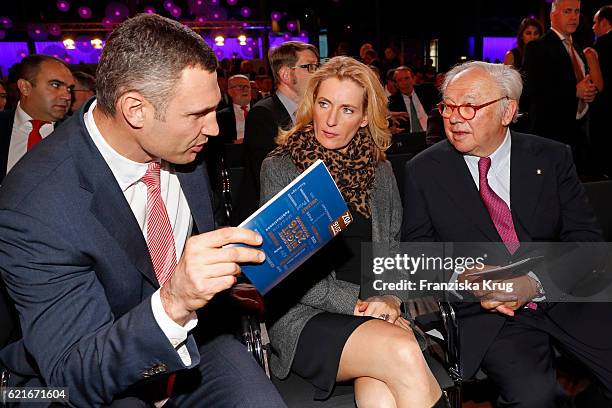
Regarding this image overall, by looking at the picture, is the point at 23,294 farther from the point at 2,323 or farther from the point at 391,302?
the point at 391,302

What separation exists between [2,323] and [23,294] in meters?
0.55

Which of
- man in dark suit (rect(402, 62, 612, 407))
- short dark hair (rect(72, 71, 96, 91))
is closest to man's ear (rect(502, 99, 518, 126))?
man in dark suit (rect(402, 62, 612, 407))

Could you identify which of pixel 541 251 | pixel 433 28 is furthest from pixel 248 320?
pixel 433 28

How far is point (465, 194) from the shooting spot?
7.53 feet

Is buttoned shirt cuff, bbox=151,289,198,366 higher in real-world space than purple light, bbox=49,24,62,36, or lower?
lower

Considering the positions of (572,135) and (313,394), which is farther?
(572,135)

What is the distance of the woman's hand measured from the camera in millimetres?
2104

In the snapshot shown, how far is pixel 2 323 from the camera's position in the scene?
69.3 inches

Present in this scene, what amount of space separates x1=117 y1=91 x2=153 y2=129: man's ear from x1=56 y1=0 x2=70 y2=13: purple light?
15957mm

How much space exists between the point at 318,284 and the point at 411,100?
568 cm

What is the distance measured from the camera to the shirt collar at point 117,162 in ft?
5.08

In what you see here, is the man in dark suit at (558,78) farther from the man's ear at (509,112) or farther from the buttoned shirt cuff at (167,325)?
the buttoned shirt cuff at (167,325)

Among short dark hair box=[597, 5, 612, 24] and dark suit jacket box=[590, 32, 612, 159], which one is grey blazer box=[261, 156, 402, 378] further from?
short dark hair box=[597, 5, 612, 24]

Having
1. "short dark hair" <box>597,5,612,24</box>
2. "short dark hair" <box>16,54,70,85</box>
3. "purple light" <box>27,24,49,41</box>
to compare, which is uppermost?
"purple light" <box>27,24,49,41</box>
